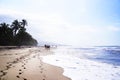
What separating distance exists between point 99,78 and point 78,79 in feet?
4.00

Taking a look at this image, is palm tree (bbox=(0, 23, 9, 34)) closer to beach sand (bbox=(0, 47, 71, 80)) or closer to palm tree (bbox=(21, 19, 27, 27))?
palm tree (bbox=(21, 19, 27, 27))

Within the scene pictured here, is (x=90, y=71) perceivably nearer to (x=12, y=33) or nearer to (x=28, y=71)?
(x=28, y=71)

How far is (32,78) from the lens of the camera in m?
7.66

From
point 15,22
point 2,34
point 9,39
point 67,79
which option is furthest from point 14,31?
point 67,79

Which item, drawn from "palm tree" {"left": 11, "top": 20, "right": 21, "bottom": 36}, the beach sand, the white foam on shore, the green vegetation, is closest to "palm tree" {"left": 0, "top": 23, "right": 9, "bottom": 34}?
the green vegetation

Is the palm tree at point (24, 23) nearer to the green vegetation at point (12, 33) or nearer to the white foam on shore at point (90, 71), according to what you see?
the green vegetation at point (12, 33)

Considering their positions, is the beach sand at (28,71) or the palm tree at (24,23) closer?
the beach sand at (28,71)

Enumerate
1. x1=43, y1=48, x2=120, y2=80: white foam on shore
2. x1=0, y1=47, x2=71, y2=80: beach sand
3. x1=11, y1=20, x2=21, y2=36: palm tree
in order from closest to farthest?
x1=0, y1=47, x2=71, y2=80: beach sand, x1=43, y1=48, x2=120, y2=80: white foam on shore, x1=11, y1=20, x2=21, y2=36: palm tree

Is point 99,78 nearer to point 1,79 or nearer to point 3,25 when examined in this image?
point 1,79

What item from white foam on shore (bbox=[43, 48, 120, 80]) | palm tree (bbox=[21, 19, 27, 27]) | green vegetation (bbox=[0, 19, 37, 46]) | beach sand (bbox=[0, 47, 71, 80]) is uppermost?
palm tree (bbox=[21, 19, 27, 27])

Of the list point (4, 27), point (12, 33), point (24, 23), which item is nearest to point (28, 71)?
point (4, 27)

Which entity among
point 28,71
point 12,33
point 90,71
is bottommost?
point 90,71

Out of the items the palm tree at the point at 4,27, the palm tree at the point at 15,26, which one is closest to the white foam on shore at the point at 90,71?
the palm tree at the point at 4,27

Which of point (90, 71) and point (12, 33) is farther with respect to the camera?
point (12, 33)
